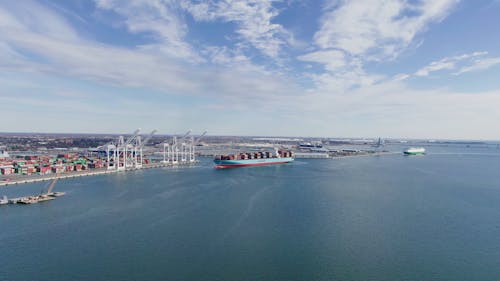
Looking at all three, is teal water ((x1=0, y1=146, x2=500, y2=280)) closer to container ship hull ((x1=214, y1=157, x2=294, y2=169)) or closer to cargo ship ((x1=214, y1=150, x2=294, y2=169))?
container ship hull ((x1=214, y1=157, x2=294, y2=169))

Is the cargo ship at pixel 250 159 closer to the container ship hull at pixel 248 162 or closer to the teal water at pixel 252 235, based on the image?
the container ship hull at pixel 248 162

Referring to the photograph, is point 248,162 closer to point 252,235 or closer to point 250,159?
point 250,159

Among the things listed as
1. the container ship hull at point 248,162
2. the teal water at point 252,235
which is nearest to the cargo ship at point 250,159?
the container ship hull at point 248,162

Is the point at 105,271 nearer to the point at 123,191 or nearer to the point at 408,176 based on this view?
the point at 123,191

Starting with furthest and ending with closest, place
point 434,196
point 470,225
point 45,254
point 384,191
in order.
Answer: point 384,191, point 434,196, point 470,225, point 45,254

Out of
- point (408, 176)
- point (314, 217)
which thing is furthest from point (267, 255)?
point (408, 176)

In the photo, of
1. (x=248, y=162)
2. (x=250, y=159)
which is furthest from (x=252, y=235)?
(x=250, y=159)

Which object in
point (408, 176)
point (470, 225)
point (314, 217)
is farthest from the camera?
point (408, 176)

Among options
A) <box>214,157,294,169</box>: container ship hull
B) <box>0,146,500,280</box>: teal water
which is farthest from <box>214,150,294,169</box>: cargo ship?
<box>0,146,500,280</box>: teal water
